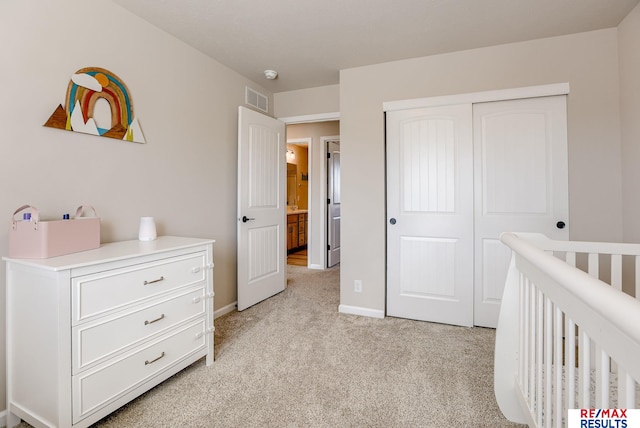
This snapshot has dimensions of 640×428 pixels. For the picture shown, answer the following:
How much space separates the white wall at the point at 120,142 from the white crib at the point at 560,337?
2208mm

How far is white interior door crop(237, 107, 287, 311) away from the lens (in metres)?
3.02

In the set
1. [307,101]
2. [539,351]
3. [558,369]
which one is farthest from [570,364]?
[307,101]

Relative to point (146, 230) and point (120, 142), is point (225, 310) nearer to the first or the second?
point (146, 230)

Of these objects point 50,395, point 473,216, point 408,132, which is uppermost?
point 408,132

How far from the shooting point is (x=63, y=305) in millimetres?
1298

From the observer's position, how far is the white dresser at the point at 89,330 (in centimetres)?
132

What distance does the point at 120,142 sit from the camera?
205cm

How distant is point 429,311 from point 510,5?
7.72ft

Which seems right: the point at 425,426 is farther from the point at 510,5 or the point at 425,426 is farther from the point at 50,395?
the point at 510,5

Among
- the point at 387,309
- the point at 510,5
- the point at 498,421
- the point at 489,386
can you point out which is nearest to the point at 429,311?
the point at 387,309

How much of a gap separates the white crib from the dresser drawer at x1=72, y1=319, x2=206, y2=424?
164cm

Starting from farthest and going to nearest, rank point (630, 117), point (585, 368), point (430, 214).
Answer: point (430, 214)
point (630, 117)
point (585, 368)

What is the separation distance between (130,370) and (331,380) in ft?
3.54

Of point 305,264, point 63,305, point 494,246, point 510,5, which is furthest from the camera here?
point 305,264
